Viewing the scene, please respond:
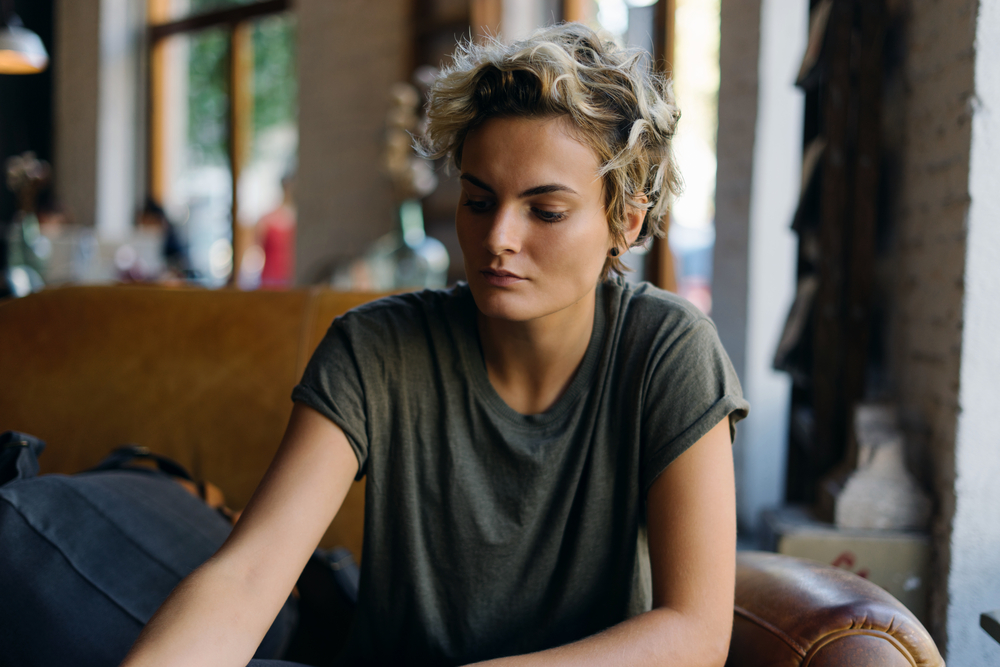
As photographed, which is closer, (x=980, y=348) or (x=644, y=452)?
(x=644, y=452)

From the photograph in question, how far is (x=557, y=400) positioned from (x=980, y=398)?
874mm

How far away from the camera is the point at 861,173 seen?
1782 mm

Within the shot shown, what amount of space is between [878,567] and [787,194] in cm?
167

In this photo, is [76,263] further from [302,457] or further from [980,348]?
[980,348]

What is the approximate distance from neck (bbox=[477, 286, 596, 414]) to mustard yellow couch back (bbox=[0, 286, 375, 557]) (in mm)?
569

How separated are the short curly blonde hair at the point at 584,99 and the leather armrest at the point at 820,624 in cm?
52

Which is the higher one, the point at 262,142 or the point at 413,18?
the point at 413,18

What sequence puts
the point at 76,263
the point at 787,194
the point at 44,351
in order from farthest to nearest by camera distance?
the point at 76,263, the point at 787,194, the point at 44,351

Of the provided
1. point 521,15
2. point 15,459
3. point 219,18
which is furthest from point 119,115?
point 15,459

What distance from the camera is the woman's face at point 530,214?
3.18ft

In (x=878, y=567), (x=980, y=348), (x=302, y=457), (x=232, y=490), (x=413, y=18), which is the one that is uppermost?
(x=413, y=18)

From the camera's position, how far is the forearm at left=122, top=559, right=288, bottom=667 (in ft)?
2.76

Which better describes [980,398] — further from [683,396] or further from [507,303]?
[507,303]

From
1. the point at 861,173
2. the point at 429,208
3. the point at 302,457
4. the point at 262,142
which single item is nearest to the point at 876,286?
the point at 861,173
